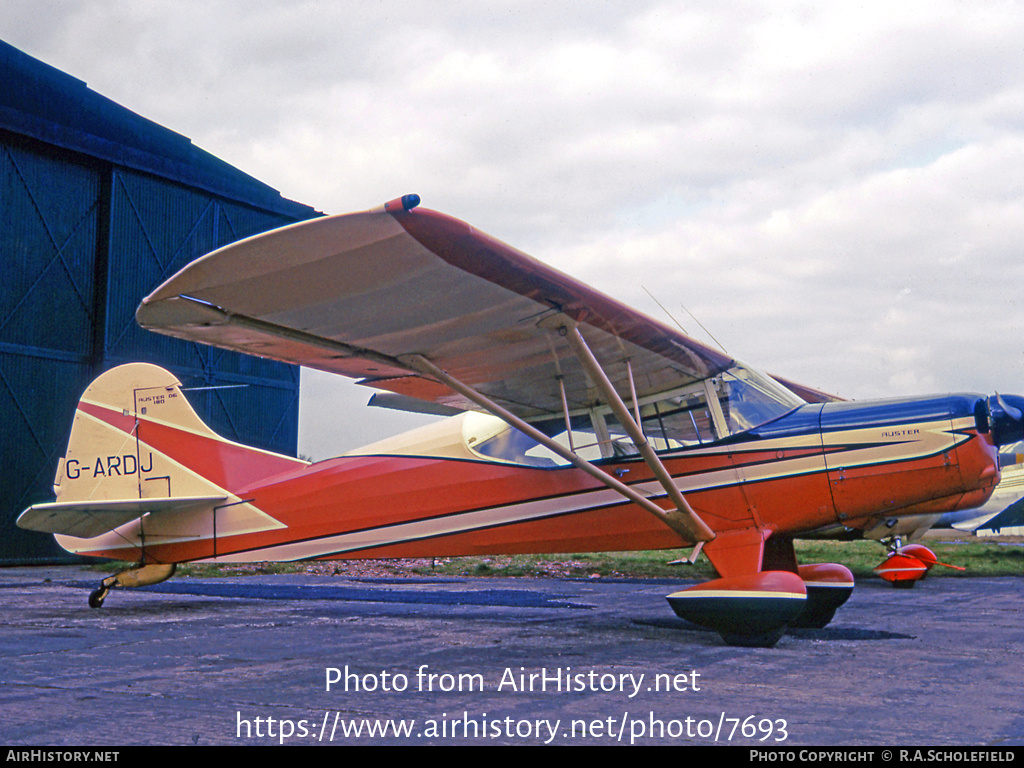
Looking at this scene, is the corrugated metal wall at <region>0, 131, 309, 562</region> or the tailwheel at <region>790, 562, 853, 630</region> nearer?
the tailwheel at <region>790, 562, 853, 630</region>

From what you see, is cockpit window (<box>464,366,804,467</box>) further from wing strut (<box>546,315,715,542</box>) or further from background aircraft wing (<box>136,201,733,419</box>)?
wing strut (<box>546,315,715,542</box>)

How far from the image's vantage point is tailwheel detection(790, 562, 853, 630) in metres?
7.04

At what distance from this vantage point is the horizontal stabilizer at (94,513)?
26.7ft

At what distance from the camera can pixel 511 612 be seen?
28.1 feet

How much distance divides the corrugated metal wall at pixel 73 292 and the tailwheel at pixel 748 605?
610 inches

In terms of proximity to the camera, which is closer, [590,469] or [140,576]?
[590,469]

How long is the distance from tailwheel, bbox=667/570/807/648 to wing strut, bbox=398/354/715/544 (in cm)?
64

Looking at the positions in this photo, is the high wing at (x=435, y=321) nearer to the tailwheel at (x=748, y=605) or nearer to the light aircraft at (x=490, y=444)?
the light aircraft at (x=490, y=444)

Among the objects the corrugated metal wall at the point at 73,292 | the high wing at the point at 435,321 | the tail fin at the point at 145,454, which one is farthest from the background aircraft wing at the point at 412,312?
the corrugated metal wall at the point at 73,292

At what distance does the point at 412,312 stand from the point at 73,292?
624 inches

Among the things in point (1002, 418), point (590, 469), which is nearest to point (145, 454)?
point (590, 469)

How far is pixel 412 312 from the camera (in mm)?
5562

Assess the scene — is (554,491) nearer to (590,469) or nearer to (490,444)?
(490,444)

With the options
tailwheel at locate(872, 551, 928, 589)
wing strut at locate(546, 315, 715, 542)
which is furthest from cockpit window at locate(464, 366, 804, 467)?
tailwheel at locate(872, 551, 928, 589)
